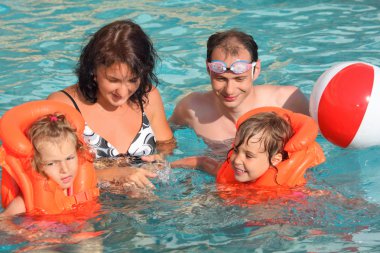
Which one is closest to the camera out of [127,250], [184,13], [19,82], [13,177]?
[127,250]

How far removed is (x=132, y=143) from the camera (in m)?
6.71

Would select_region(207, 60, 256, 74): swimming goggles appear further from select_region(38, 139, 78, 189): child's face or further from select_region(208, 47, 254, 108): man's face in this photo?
select_region(38, 139, 78, 189): child's face

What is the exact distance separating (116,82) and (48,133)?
2.80 feet

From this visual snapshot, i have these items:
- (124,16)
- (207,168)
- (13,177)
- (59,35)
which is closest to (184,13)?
(124,16)

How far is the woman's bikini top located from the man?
74 cm

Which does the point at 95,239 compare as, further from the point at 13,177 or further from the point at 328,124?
the point at 328,124

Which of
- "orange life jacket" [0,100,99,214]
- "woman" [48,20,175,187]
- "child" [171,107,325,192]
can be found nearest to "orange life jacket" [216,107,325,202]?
"child" [171,107,325,192]

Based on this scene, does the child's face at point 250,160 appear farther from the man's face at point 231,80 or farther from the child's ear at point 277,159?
the man's face at point 231,80

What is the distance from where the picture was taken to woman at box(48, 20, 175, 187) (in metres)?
6.05

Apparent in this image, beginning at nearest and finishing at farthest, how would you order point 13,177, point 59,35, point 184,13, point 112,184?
point 13,177 → point 112,184 → point 59,35 → point 184,13

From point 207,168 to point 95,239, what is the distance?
161 centimetres

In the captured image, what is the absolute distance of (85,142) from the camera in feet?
20.9

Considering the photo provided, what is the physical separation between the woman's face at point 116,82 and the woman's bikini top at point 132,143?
1.30ft

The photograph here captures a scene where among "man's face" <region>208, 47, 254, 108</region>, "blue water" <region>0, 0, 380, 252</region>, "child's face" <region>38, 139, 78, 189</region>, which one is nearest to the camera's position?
"blue water" <region>0, 0, 380, 252</region>
